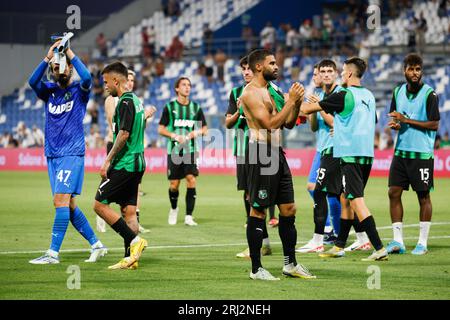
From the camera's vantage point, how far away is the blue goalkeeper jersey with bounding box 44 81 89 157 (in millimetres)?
10977

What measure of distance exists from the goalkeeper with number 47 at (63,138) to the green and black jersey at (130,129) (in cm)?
55

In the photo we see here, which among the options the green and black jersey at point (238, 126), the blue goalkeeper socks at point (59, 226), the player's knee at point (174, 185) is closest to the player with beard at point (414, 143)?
the green and black jersey at point (238, 126)

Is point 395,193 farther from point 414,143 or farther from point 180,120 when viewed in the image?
point 180,120

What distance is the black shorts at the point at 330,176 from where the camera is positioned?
12273mm

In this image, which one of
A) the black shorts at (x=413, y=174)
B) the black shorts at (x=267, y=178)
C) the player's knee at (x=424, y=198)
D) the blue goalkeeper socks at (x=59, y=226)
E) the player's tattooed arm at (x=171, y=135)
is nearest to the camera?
the black shorts at (x=267, y=178)

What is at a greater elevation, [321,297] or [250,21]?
[250,21]

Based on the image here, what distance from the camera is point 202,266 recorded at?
1067 cm

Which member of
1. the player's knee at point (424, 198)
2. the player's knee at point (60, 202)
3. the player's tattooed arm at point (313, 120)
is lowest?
the player's knee at point (424, 198)

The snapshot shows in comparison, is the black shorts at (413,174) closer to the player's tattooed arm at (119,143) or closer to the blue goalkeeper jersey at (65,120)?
the player's tattooed arm at (119,143)

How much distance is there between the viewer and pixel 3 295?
851cm

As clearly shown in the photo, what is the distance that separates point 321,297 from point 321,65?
4.73m
